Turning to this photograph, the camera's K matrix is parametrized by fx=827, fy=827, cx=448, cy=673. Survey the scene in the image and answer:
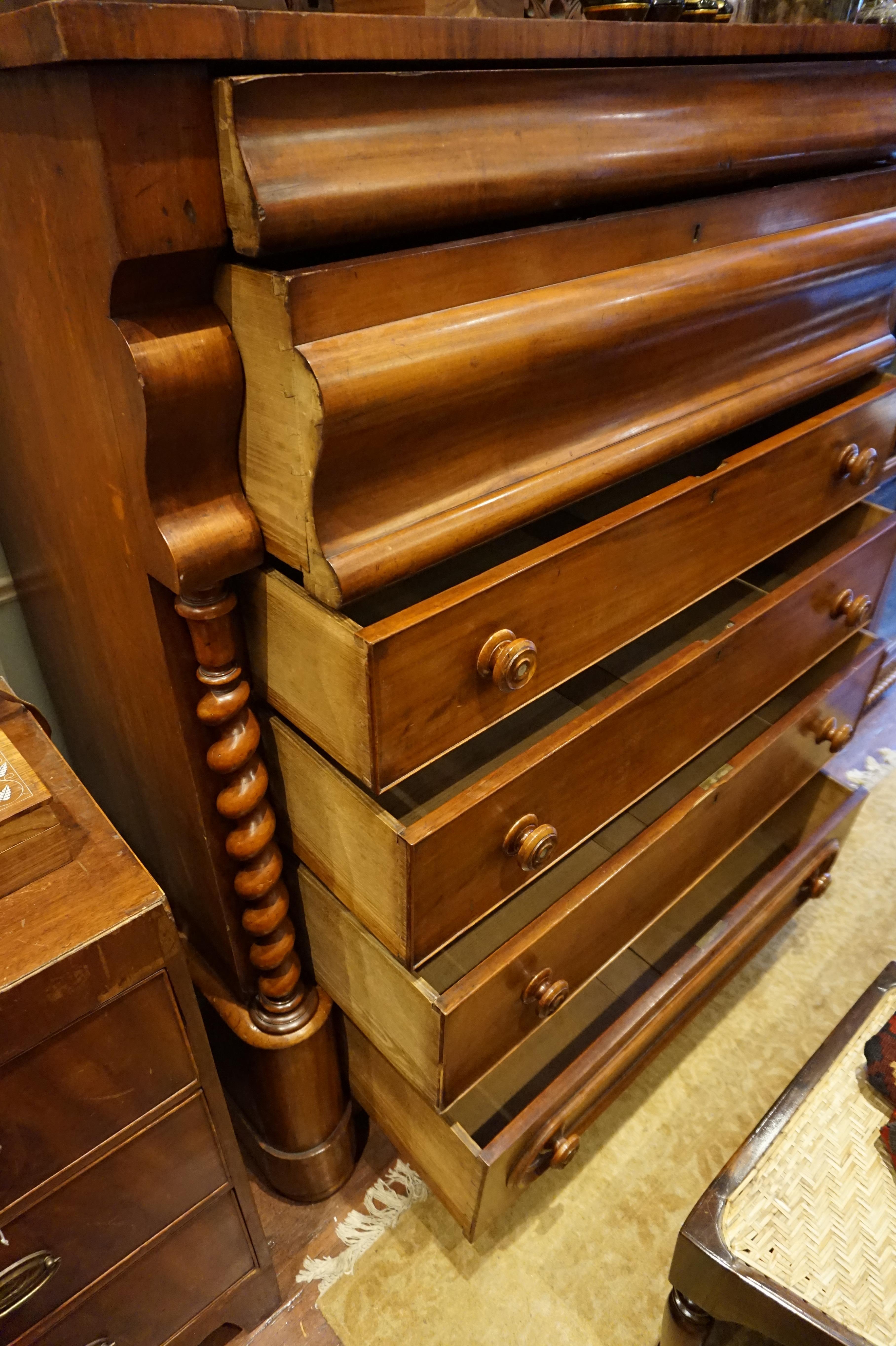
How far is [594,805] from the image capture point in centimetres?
85

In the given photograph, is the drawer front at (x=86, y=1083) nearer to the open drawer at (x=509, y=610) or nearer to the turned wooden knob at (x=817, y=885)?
the open drawer at (x=509, y=610)

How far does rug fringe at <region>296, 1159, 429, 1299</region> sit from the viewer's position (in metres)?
1.08

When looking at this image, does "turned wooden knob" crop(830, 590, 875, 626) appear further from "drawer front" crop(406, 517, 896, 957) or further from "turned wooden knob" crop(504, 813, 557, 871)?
"turned wooden knob" crop(504, 813, 557, 871)

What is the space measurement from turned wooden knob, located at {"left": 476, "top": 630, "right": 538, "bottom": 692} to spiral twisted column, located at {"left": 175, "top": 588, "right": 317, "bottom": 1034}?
20 centimetres

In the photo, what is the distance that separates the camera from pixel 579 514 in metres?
0.94

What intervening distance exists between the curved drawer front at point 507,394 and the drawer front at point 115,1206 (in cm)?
51

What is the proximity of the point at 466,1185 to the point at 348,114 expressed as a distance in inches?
37.3

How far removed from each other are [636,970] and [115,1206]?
2.58 feet

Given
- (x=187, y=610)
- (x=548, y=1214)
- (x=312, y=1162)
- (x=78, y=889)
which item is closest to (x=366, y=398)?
(x=187, y=610)

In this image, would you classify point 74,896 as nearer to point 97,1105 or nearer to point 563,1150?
point 97,1105

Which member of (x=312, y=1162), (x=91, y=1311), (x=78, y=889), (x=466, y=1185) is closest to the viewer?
(x=78, y=889)

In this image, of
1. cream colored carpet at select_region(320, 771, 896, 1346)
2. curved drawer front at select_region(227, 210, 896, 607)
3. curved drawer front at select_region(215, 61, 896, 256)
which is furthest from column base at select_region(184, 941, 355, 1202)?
curved drawer front at select_region(215, 61, 896, 256)

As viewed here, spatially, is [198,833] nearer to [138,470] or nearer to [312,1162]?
[138,470]

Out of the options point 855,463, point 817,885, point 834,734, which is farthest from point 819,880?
point 855,463
